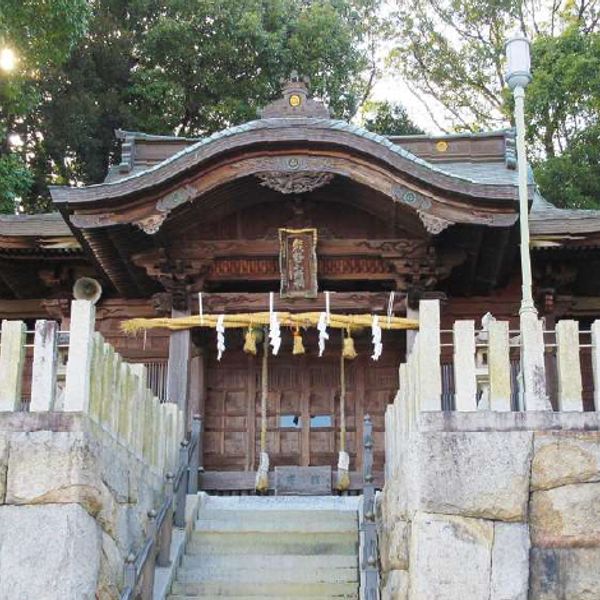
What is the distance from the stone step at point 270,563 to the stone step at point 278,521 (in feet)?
1.78

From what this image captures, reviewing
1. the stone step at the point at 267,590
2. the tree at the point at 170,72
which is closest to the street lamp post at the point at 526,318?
the stone step at the point at 267,590

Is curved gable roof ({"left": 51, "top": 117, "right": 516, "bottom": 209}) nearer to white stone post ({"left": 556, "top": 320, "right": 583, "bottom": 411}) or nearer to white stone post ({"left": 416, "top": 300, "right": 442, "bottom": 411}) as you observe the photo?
white stone post ({"left": 556, "top": 320, "right": 583, "bottom": 411})

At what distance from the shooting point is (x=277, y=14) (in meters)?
26.6

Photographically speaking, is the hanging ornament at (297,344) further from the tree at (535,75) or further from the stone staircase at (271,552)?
the tree at (535,75)

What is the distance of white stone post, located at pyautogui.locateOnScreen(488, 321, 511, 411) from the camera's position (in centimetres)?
782

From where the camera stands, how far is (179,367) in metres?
12.6

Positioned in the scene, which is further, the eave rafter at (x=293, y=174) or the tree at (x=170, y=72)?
the tree at (x=170, y=72)

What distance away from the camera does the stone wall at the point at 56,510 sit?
716cm

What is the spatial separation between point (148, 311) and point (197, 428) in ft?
9.93

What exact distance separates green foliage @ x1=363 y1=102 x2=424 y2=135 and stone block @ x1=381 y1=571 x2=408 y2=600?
2068 centimetres

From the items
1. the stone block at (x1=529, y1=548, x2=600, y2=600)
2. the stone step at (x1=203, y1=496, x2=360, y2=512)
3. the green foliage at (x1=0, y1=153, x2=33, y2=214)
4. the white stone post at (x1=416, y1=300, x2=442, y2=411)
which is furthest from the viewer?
the green foliage at (x1=0, y1=153, x2=33, y2=214)

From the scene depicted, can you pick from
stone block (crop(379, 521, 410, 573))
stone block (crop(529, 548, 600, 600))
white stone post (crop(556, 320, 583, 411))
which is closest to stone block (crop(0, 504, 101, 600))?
stone block (crop(379, 521, 410, 573))

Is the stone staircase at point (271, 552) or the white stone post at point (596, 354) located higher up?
the white stone post at point (596, 354)

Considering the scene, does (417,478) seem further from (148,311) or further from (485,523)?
(148,311)
